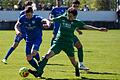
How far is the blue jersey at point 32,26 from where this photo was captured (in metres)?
13.4

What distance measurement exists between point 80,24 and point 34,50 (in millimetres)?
1532

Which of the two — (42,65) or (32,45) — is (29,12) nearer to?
(32,45)

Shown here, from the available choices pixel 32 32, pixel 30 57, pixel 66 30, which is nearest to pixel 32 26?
pixel 32 32

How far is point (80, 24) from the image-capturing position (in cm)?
1283

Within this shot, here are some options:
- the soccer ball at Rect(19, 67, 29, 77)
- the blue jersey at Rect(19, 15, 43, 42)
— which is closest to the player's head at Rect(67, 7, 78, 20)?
the blue jersey at Rect(19, 15, 43, 42)

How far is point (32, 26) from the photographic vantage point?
13508 millimetres

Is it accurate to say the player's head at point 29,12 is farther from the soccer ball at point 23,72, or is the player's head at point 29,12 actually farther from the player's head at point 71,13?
the soccer ball at point 23,72

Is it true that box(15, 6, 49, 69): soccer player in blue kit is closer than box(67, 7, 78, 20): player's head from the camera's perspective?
No

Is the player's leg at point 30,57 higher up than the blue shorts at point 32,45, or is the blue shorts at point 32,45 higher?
the blue shorts at point 32,45

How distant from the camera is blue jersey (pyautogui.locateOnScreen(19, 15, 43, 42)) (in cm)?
1342

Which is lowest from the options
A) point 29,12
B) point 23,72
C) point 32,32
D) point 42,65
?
point 23,72

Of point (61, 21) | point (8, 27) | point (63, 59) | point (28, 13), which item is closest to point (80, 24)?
point (61, 21)

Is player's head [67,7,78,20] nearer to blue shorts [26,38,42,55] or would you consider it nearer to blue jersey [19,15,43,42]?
blue jersey [19,15,43,42]

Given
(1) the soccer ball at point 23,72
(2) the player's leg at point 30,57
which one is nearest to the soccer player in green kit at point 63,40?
(1) the soccer ball at point 23,72
